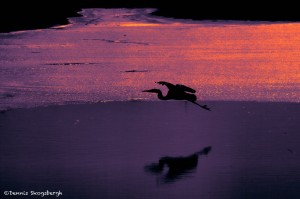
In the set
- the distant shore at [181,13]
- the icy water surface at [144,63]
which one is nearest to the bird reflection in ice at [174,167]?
the icy water surface at [144,63]

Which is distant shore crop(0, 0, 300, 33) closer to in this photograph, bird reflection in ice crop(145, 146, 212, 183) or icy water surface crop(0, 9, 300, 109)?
icy water surface crop(0, 9, 300, 109)

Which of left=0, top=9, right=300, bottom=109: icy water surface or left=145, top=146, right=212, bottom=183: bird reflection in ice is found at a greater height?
left=0, top=9, right=300, bottom=109: icy water surface

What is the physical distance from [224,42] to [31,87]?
46.7ft

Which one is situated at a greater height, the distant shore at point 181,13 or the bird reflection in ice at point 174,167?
the distant shore at point 181,13

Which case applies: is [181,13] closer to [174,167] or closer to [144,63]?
[144,63]

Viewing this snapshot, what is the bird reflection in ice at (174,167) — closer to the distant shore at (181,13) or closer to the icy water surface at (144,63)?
the icy water surface at (144,63)

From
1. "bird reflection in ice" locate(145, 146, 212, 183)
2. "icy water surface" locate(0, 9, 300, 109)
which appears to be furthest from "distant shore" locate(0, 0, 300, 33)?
"bird reflection in ice" locate(145, 146, 212, 183)

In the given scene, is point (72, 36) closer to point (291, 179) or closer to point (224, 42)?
point (224, 42)

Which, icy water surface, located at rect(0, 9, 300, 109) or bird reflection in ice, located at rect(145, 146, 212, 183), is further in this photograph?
icy water surface, located at rect(0, 9, 300, 109)

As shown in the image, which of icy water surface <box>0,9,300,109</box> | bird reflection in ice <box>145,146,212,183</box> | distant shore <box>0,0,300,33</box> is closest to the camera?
bird reflection in ice <box>145,146,212,183</box>

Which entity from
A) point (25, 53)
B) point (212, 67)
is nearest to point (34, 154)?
point (212, 67)

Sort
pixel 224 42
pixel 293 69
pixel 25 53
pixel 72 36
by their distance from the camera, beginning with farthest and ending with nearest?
pixel 72 36
pixel 224 42
pixel 25 53
pixel 293 69

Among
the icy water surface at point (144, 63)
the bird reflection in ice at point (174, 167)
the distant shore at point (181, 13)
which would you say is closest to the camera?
the bird reflection in ice at point (174, 167)

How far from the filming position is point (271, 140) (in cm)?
1275
